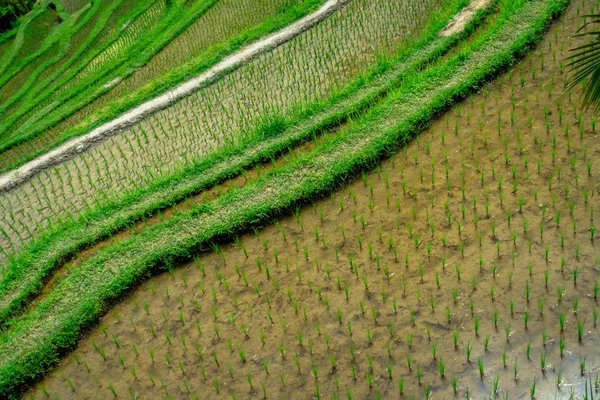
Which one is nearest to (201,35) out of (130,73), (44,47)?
(130,73)

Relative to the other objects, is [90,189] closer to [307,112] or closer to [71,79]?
[307,112]

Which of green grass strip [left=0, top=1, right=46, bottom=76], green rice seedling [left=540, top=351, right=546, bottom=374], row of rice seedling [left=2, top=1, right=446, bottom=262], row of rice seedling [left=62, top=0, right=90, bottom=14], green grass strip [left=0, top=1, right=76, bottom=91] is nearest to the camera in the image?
green rice seedling [left=540, top=351, right=546, bottom=374]

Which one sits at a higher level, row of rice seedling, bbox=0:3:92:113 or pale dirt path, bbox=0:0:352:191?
row of rice seedling, bbox=0:3:92:113

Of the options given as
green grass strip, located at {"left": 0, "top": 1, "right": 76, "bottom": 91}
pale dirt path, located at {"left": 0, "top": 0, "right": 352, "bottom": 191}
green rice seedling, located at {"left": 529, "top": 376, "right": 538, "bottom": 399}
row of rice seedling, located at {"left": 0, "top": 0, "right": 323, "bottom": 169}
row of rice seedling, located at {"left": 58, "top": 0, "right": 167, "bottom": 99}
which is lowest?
green rice seedling, located at {"left": 529, "top": 376, "right": 538, "bottom": 399}

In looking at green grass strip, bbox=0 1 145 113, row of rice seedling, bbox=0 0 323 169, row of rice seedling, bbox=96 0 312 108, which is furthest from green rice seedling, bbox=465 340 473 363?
green grass strip, bbox=0 1 145 113

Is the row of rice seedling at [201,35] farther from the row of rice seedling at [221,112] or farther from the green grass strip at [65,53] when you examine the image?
the green grass strip at [65,53]

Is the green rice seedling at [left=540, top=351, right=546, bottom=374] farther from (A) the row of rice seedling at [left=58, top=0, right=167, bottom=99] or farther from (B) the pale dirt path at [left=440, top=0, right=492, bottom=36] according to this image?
(A) the row of rice seedling at [left=58, top=0, right=167, bottom=99]

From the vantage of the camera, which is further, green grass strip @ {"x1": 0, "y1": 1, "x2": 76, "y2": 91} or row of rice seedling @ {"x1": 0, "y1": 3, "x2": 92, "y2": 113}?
green grass strip @ {"x1": 0, "y1": 1, "x2": 76, "y2": 91}
